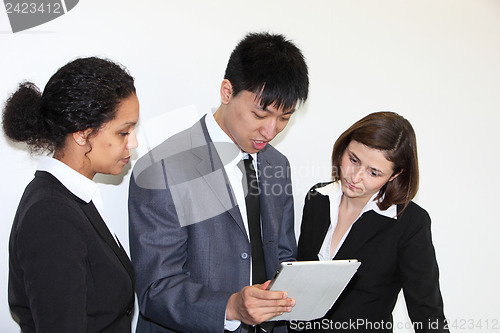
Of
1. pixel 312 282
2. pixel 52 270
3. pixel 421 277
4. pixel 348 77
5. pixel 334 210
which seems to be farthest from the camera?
pixel 348 77

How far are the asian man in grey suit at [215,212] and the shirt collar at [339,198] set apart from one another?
0.37 metres

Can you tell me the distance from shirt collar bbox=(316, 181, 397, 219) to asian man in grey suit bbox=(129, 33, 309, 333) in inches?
14.7

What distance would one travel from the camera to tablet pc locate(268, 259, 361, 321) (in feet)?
4.11

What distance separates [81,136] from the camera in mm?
1195

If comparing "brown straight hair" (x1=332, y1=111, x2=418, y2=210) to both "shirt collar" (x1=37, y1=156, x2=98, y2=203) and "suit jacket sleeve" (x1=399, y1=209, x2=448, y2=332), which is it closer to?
"suit jacket sleeve" (x1=399, y1=209, x2=448, y2=332)

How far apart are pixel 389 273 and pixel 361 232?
16 centimetres

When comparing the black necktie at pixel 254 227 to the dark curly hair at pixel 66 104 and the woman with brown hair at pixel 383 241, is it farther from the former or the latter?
the dark curly hair at pixel 66 104

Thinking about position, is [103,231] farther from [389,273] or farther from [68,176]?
[389,273]

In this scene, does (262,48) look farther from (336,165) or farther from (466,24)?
(466,24)

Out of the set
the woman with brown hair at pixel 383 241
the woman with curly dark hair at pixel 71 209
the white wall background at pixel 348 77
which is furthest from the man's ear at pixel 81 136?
the woman with brown hair at pixel 383 241

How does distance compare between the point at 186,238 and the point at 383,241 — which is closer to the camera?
the point at 186,238

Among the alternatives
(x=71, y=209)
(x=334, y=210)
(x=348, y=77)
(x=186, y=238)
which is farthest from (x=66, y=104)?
(x=348, y=77)

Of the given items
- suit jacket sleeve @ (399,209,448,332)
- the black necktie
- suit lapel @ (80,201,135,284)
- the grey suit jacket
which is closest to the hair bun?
suit lapel @ (80,201,135,284)

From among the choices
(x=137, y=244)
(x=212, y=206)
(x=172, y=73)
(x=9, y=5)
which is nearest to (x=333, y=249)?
(x=212, y=206)
